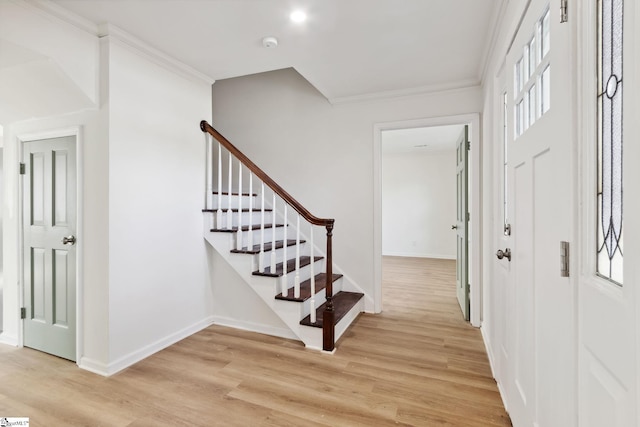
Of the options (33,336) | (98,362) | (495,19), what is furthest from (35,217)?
(495,19)

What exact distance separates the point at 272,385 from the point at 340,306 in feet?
3.63

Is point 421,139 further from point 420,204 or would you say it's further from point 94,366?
point 94,366

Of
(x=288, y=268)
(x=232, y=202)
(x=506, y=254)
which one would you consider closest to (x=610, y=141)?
(x=506, y=254)

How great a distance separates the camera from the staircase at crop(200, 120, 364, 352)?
8.52 ft

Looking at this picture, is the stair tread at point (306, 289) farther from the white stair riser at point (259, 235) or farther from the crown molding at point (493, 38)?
the crown molding at point (493, 38)

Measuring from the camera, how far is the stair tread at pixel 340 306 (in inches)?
103

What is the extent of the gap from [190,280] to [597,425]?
2.83 metres

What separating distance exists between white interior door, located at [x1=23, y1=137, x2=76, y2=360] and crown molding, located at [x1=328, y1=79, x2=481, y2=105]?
2.51 meters

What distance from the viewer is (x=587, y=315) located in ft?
2.93

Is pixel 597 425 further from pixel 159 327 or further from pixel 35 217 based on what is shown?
pixel 35 217

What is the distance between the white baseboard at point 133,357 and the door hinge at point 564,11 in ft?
10.0

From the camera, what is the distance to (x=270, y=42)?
2.33m

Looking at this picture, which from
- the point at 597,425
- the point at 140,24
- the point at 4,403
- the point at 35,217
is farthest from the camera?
the point at 35,217

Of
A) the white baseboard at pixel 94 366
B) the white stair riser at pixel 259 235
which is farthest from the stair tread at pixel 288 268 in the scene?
the white baseboard at pixel 94 366
